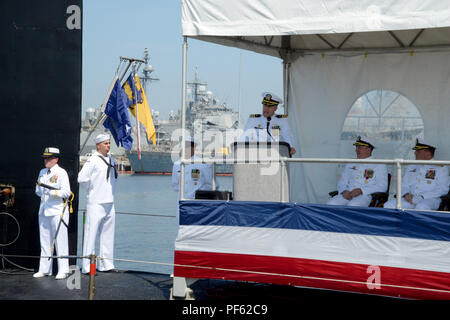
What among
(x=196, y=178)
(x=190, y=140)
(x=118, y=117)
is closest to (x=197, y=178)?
(x=196, y=178)

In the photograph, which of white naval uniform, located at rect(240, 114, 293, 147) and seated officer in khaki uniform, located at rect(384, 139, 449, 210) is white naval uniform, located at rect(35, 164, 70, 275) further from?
seated officer in khaki uniform, located at rect(384, 139, 449, 210)

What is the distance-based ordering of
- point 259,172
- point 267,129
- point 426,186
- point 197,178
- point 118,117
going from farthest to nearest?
point 118,117, point 197,178, point 267,129, point 426,186, point 259,172

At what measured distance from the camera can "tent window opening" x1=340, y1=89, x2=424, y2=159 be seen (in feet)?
27.6

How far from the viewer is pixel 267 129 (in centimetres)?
783

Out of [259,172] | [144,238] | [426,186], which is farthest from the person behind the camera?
[144,238]

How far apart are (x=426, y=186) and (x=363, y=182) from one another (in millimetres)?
773

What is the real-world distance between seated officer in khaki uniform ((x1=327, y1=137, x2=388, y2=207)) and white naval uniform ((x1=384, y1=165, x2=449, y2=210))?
11.7 inches

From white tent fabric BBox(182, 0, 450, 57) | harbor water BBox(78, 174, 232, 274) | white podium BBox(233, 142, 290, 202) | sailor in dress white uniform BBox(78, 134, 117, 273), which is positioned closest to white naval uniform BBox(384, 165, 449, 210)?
white podium BBox(233, 142, 290, 202)

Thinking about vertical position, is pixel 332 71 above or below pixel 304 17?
below

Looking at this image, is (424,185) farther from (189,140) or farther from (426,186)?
(189,140)

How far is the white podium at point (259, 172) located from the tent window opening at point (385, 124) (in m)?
2.52

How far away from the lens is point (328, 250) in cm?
605

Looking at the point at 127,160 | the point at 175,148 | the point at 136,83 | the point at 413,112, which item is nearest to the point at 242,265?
the point at 175,148
